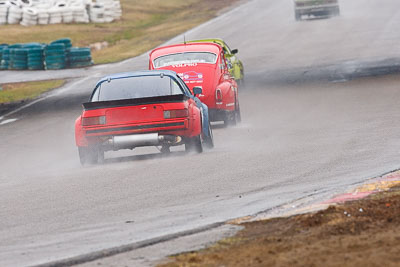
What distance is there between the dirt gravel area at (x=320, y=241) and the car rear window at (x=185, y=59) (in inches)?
456

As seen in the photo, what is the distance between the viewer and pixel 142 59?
3919 cm

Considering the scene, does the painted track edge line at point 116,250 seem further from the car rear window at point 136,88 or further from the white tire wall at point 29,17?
the white tire wall at point 29,17

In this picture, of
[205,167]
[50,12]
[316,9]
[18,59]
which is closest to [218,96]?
[205,167]

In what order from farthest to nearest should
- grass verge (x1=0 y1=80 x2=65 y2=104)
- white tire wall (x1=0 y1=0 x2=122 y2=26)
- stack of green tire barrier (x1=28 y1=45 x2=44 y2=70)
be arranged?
white tire wall (x1=0 y1=0 x2=122 y2=26) → stack of green tire barrier (x1=28 y1=45 x2=44 y2=70) → grass verge (x1=0 y1=80 x2=65 y2=104)

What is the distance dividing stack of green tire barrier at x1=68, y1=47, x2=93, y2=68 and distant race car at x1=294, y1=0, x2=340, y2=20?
15089 millimetres

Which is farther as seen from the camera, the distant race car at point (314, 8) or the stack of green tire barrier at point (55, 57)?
the distant race car at point (314, 8)

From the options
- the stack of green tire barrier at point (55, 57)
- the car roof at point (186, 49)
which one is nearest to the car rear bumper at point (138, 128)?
the car roof at point (186, 49)

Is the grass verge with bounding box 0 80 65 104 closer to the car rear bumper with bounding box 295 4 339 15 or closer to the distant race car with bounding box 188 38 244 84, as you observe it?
the distant race car with bounding box 188 38 244 84

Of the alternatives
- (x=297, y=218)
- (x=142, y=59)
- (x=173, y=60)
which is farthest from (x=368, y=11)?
(x=297, y=218)

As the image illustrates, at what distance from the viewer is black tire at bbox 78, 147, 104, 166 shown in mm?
14008

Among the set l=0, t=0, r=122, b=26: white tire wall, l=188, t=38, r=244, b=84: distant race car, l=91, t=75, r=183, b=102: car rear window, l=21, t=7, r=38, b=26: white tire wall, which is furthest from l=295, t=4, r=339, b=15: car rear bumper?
l=91, t=75, r=183, b=102: car rear window

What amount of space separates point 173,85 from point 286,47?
25.1 meters

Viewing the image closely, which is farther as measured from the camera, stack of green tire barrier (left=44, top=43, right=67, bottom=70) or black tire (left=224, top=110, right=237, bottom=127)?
stack of green tire barrier (left=44, top=43, right=67, bottom=70)

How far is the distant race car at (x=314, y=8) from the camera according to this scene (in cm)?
5078
